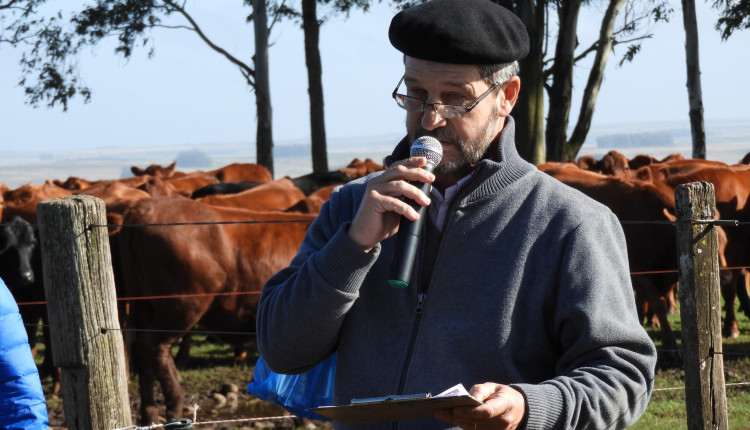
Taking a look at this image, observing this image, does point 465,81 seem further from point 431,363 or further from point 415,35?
point 431,363

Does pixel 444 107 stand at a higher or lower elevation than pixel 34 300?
higher

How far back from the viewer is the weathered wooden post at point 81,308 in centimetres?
371

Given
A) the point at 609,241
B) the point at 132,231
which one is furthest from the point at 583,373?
the point at 132,231

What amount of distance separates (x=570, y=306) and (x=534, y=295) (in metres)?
0.09

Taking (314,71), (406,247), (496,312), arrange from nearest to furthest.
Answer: (406,247)
(496,312)
(314,71)

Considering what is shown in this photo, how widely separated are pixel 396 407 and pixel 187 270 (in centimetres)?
596

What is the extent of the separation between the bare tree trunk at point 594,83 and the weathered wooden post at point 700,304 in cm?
1375

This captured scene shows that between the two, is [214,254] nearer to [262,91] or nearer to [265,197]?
[265,197]

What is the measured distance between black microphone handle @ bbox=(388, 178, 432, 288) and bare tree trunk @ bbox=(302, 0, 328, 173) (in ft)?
58.5

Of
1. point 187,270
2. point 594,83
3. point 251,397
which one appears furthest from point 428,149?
point 594,83

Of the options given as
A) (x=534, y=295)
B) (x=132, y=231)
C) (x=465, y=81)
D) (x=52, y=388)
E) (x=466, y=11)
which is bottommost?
(x=52, y=388)

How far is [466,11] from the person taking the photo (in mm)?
2170

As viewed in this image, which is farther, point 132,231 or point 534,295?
point 132,231

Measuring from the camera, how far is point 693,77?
1812cm
